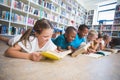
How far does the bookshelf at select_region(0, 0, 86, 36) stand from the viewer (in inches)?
114

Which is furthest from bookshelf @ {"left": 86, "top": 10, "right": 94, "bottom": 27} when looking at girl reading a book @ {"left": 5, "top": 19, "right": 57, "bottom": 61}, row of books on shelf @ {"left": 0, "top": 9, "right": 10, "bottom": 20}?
girl reading a book @ {"left": 5, "top": 19, "right": 57, "bottom": 61}

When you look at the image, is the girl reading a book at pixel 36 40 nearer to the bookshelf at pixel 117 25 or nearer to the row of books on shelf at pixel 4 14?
the row of books on shelf at pixel 4 14

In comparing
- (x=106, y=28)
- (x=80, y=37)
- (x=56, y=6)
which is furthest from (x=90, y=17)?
(x=80, y=37)

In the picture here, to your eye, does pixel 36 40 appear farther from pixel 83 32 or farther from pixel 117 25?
pixel 117 25

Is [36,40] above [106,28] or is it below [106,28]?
below

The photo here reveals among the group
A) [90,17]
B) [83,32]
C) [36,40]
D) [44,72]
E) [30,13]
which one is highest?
[90,17]

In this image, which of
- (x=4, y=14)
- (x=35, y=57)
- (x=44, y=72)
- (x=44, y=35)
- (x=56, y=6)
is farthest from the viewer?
(x=56, y=6)

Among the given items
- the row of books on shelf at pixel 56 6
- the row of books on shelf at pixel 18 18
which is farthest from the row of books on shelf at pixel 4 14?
the row of books on shelf at pixel 56 6

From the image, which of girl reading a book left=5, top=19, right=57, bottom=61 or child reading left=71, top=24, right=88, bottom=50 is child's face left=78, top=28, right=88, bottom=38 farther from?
girl reading a book left=5, top=19, right=57, bottom=61

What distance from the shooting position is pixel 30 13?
3420 mm

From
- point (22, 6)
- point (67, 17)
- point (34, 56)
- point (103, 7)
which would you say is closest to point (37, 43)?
point (34, 56)

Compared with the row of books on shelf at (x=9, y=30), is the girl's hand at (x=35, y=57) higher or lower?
lower

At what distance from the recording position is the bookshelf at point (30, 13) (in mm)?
2895

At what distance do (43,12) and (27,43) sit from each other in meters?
3.07
